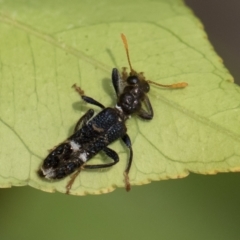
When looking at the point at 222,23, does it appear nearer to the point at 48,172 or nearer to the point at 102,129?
the point at 102,129

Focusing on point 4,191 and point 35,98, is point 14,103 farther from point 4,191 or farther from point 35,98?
point 4,191

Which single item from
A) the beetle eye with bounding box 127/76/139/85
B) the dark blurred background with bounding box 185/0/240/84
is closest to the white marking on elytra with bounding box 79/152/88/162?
the beetle eye with bounding box 127/76/139/85

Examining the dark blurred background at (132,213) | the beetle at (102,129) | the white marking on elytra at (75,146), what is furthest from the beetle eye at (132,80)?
the dark blurred background at (132,213)

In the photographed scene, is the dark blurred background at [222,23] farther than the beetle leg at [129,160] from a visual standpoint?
Yes

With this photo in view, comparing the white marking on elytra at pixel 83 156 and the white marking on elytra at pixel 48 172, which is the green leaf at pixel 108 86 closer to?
the white marking on elytra at pixel 48 172

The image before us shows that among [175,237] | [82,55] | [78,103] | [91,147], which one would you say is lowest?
[175,237]

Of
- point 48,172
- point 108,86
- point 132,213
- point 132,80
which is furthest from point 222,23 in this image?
point 48,172

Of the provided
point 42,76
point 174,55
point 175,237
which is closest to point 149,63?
point 174,55
